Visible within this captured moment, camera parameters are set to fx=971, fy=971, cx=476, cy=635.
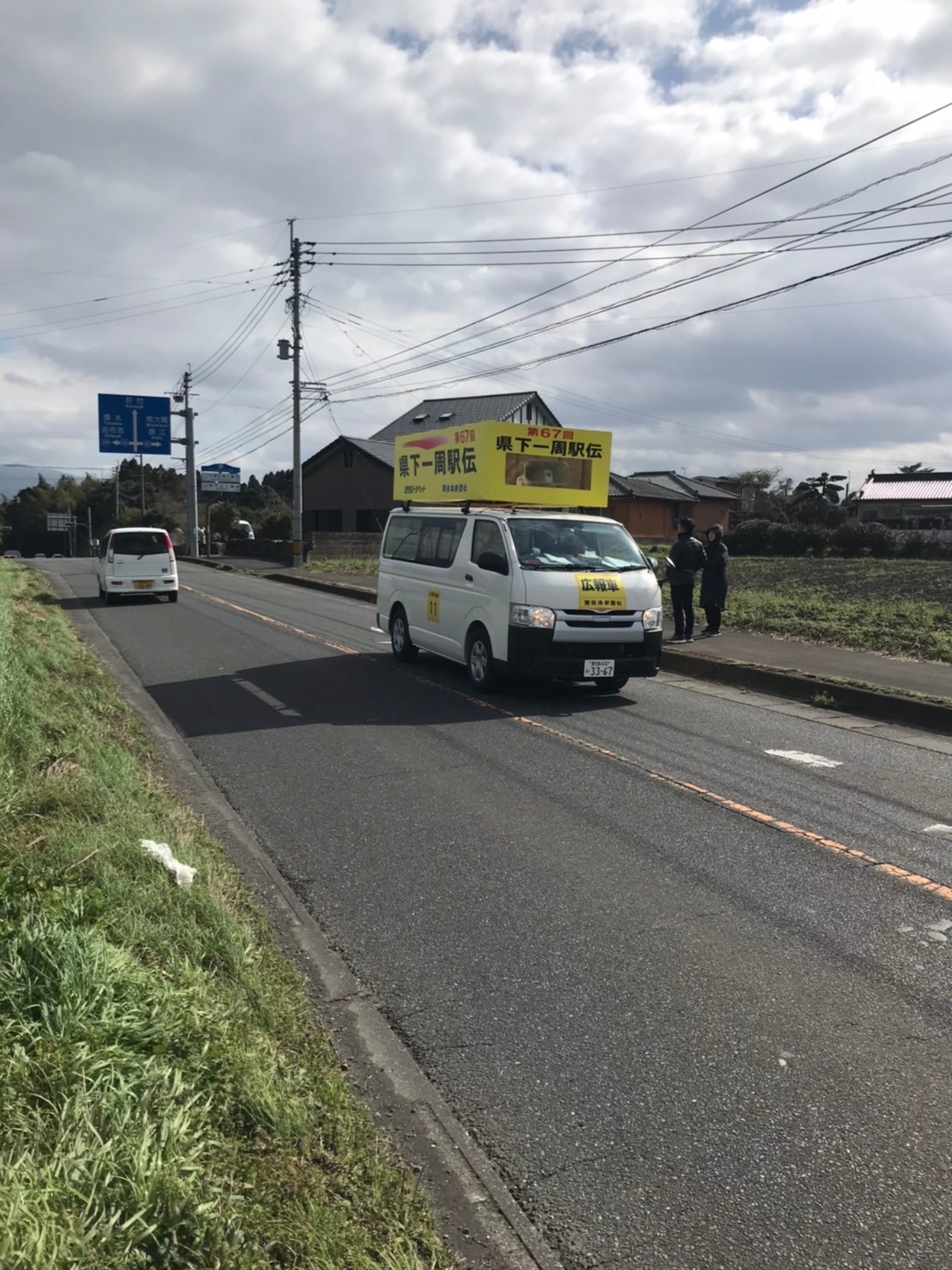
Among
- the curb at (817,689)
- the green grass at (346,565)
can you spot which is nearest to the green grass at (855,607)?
the curb at (817,689)

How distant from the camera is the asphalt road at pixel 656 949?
268cm

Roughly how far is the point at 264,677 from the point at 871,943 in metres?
8.45

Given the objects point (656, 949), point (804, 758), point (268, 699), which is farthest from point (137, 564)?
point (656, 949)

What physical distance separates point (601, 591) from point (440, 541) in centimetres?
250

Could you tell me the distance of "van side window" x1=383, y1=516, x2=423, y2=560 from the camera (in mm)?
12267

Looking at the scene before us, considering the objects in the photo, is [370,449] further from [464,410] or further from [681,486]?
[681,486]

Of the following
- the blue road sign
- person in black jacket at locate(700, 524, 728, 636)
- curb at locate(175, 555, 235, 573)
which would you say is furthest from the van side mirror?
the blue road sign

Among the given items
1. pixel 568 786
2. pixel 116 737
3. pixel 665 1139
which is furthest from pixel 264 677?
pixel 665 1139

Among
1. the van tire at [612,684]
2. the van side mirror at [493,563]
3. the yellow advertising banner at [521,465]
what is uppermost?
the yellow advertising banner at [521,465]

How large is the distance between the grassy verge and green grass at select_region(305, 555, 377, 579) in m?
26.1

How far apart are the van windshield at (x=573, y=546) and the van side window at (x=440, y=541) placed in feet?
3.26

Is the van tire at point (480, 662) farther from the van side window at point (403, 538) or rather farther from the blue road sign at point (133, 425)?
the blue road sign at point (133, 425)

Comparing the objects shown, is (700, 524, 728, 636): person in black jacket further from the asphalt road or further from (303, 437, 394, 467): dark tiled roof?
(303, 437, 394, 467): dark tiled roof

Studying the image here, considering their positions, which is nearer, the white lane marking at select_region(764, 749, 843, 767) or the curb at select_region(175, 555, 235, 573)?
the white lane marking at select_region(764, 749, 843, 767)
